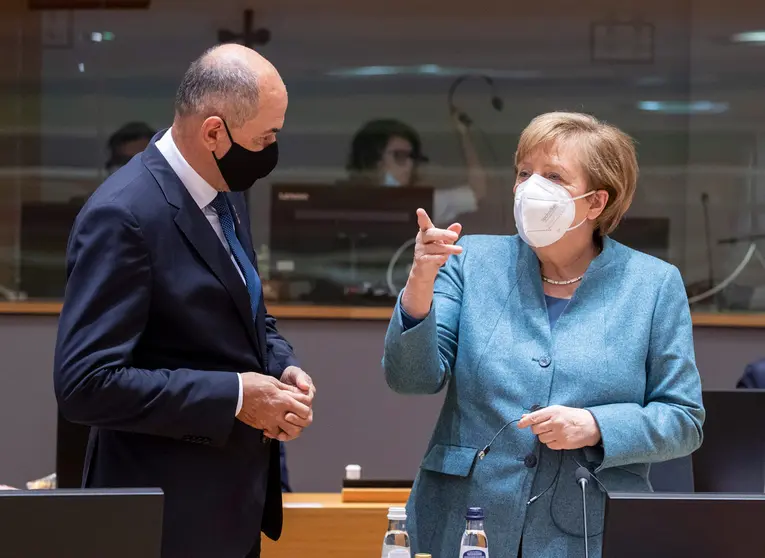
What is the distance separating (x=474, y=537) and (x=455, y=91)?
3.34m

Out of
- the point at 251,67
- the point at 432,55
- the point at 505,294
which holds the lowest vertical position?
the point at 505,294

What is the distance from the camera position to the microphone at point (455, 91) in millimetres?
4801

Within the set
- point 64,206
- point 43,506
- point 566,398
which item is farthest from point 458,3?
point 43,506

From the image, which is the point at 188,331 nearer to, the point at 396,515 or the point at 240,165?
the point at 240,165

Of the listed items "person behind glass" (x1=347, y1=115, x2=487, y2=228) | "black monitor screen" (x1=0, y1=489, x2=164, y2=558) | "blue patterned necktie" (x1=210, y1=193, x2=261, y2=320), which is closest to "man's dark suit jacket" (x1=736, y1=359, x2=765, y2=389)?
"blue patterned necktie" (x1=210, y1=193, x2=261, y2=320)

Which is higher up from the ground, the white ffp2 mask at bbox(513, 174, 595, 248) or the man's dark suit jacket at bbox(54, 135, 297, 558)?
the white ffp2 mask at bbox(513, 174, 595, 248)

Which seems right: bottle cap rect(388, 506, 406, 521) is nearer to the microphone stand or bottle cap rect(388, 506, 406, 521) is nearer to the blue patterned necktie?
the microphone stand

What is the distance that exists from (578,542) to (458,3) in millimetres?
3445

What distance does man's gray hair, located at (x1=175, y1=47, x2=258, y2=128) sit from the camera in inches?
73.9

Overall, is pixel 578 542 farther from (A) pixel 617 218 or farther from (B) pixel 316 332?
(B) pixel 316 332

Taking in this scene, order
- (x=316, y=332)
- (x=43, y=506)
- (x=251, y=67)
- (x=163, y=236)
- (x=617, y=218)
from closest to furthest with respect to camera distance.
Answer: (x=43, y=506) → (x=163, y=236) → (x=251, y=67) → (x=617, y=218) → (x=316, y=332)

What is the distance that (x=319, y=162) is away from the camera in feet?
15.8

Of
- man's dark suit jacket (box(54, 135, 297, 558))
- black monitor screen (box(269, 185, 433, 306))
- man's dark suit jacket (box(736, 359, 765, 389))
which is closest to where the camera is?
man's dark suit jacket (box(54, 135, 297, 558))

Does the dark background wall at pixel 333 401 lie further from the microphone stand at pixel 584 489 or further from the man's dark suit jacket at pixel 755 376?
the microphone stand at pixel 584 489
